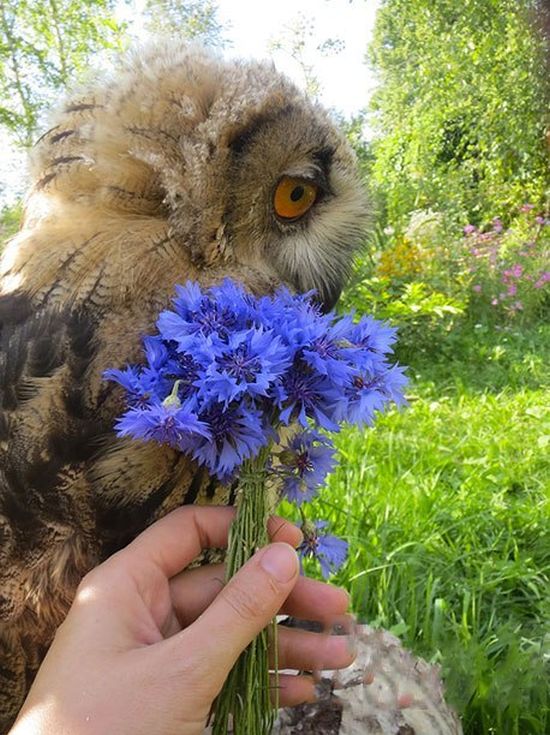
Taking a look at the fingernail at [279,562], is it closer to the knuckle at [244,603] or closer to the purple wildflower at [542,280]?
the knuckle at [244,603]

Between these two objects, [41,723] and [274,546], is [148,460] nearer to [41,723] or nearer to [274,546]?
[274,546]

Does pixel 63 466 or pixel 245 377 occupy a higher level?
pixel 245 377

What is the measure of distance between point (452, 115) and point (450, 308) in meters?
5.05

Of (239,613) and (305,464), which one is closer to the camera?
(239,613)

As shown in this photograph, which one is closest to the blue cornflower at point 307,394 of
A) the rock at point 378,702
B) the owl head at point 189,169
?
the owl head at point 189,169

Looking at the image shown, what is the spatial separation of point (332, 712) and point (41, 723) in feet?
2.85

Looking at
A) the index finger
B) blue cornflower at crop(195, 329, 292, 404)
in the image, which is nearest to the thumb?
the index finger

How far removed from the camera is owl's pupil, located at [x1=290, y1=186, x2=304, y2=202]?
4.46 ft

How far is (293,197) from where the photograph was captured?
1.37 metres

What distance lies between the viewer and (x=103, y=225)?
4.00ft

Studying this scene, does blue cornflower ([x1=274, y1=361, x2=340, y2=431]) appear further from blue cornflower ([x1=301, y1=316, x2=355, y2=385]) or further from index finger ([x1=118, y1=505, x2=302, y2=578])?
index finger ([x1=118, y1=505, x2=302, y2=578])

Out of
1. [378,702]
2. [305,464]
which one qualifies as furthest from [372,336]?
[378,702]

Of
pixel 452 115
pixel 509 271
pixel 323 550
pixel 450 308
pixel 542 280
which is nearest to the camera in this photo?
pixel 323 550

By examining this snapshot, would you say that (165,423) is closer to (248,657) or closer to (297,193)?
(248,657)
